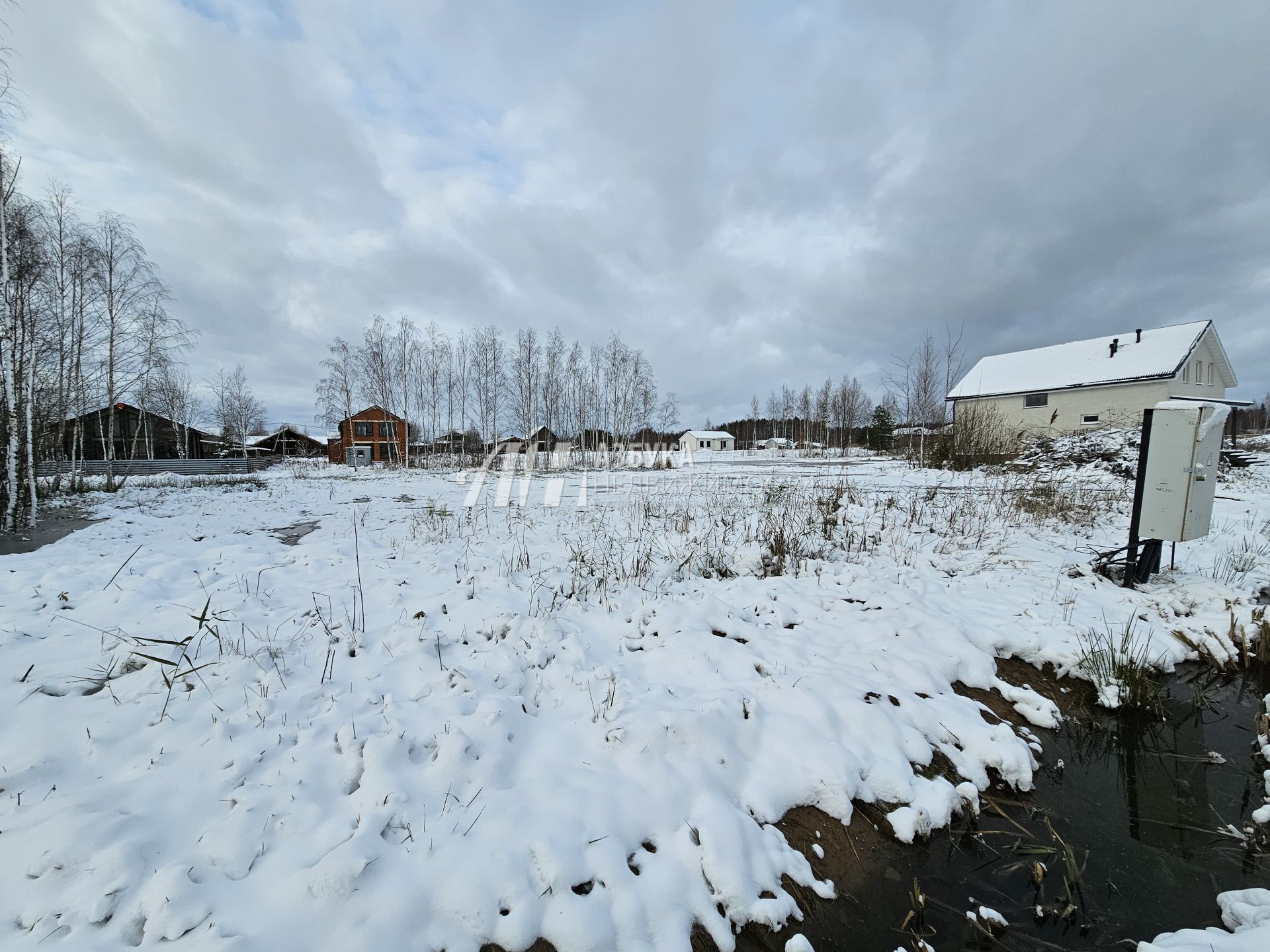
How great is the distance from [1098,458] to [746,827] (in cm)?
2241

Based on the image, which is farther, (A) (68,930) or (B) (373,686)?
(B) (373,686)

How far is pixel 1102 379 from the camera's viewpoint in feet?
90.2

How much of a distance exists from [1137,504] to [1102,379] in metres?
31.8

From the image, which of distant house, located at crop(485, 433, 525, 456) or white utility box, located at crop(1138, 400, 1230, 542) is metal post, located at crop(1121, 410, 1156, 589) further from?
distant house, located at crop(485, 433, 525, 456)

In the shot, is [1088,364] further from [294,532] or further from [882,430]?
[294,532]

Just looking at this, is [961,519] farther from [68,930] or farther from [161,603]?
[161,603]

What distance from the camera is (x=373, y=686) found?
10.6ft

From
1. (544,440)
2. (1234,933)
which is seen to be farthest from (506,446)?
(1234,933)

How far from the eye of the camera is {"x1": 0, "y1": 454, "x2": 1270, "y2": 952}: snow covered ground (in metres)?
1.86

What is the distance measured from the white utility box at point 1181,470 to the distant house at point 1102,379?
22.9 m

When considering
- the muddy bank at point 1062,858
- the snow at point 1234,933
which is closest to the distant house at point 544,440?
the muddy bank at point 1062,858

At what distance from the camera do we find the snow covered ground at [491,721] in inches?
73.2

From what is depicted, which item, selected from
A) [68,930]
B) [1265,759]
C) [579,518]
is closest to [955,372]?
[579,518]

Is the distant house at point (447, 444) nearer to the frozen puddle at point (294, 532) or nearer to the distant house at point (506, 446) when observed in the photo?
the distant house at point (506, 446)
